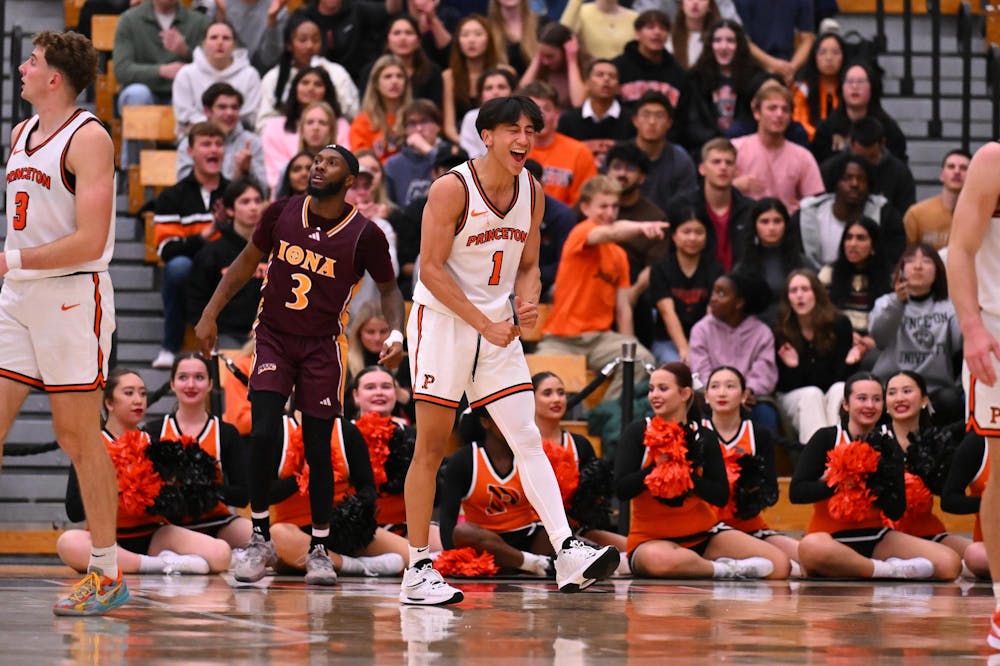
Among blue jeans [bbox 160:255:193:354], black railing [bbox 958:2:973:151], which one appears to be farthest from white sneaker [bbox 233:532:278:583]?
black railing [bbox 958:2:973:151]

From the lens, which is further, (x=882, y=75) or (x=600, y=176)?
(x=882, y=75)

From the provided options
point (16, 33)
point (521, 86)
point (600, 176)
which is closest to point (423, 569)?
point (600, 176)

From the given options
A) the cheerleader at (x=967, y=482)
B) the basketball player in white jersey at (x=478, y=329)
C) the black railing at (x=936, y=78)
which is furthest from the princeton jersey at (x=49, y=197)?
the black railing at (x=936, y=78)

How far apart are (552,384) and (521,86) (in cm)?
424

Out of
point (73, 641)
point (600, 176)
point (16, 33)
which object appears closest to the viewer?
point (73, 641)

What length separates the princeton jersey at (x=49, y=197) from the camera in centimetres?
682

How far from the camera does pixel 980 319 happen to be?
6.03 metres

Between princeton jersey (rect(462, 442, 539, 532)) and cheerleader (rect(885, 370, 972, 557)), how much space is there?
225 centimetres

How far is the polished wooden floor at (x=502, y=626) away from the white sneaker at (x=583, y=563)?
0.11 metres

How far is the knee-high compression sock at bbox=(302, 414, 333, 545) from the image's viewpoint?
855 centimetres

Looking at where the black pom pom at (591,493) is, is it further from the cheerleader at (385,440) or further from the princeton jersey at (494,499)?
the cheerleader at (385,440)

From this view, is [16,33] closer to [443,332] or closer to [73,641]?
[443,332]

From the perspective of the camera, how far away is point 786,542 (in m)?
10.3

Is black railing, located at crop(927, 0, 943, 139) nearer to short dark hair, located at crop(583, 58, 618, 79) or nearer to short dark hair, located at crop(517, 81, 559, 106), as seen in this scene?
short dark hair, located at crop(583, 58, 618, 79)
